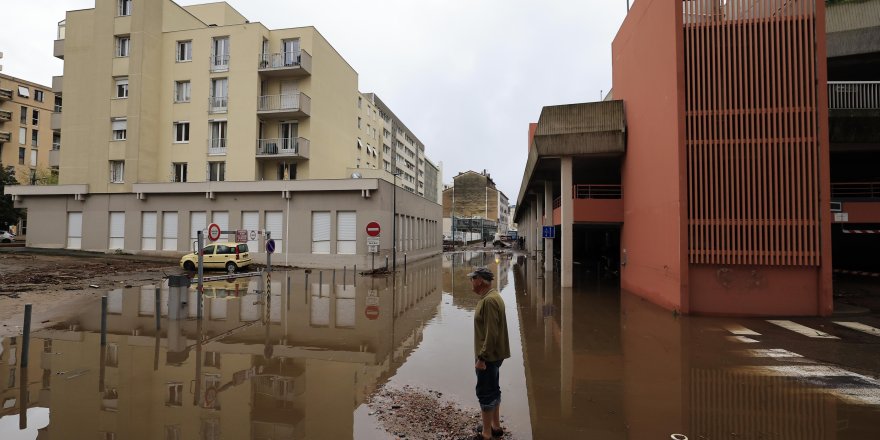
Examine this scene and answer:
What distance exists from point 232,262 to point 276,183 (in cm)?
588

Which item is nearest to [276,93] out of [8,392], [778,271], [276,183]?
[276,183]

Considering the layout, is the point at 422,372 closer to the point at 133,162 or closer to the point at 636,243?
the point at 636,243

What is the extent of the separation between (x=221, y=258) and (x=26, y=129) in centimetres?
5044

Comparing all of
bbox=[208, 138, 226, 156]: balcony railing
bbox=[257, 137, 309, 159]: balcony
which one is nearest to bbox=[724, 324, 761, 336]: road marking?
bbox=[257, 137, 309, 159]: balcony

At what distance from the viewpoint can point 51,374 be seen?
644 cm

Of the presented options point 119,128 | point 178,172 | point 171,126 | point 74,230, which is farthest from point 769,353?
point 74,230

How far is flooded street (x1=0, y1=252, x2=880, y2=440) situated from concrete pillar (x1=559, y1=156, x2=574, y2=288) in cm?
582

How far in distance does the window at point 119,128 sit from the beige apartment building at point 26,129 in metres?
27.8

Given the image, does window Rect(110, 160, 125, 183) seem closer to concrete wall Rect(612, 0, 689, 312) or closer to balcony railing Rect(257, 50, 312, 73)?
balcony railing Rect(257, 50, 312, 73)

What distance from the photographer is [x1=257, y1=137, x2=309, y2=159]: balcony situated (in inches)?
1129

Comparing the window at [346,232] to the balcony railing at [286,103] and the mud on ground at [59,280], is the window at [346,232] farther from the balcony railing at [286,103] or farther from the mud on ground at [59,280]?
the mud on ground at [59,280]

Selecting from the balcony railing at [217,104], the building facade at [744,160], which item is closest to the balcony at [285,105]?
the balcony railing at [217,104]

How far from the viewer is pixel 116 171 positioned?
29766 millimetres

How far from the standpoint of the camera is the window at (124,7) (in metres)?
29.8
